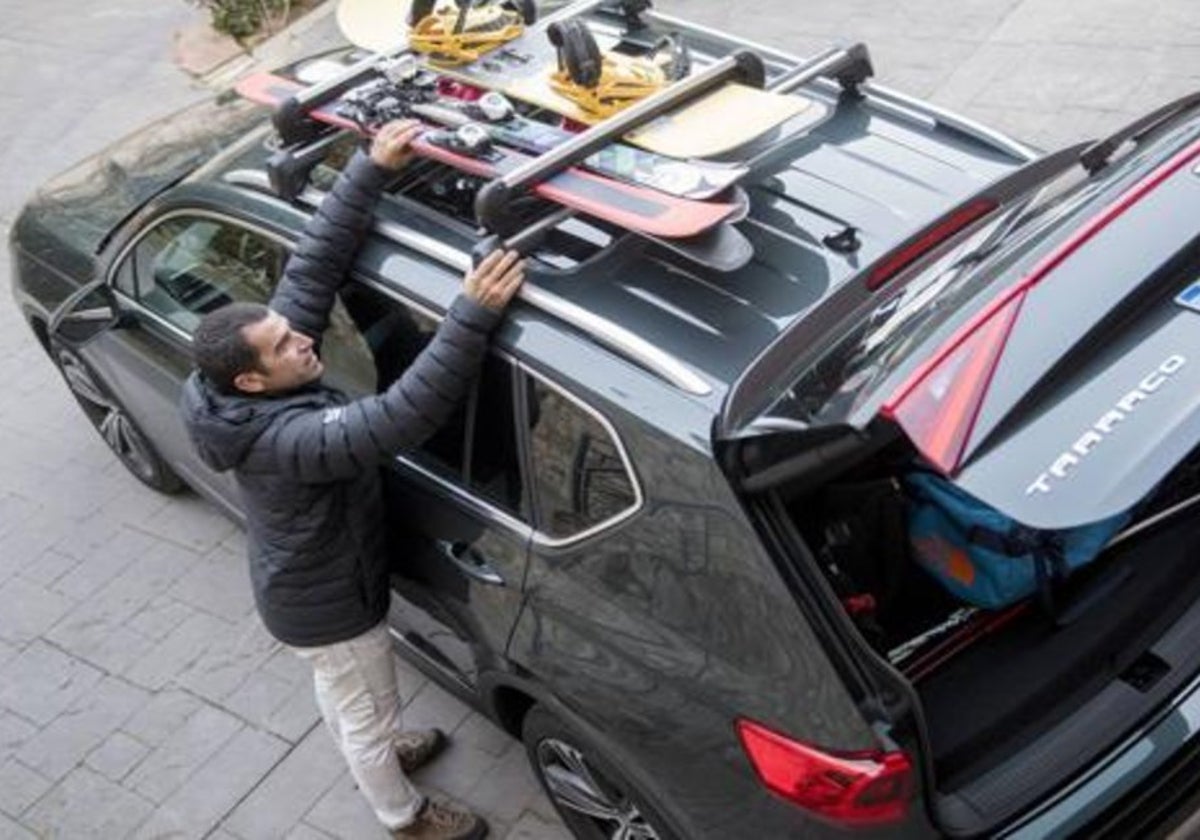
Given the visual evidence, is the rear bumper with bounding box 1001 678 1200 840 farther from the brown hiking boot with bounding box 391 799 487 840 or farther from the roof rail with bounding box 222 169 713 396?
the brown hiking boot with bounding box 391 799 487 840

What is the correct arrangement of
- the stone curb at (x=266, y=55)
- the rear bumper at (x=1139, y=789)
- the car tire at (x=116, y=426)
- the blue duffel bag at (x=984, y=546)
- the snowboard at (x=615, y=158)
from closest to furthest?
1. the rear bumper at (x=1139, y=789)
2. the snowboard at (x=615, y=158)
3. the blue duffel bag at (x=984, y=546)
4. the car tire at (x=116, y=426)
5. the stone curb at (x=266, y=55)

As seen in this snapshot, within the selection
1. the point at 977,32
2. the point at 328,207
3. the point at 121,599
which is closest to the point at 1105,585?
the point at 328,207

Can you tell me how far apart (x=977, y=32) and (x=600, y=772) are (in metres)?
5.87

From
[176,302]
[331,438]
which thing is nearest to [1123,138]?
[331,438]

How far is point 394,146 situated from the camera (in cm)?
326

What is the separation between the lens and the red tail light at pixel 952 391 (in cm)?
217

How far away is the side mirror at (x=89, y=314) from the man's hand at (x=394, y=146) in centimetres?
174

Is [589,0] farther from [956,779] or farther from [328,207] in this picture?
[956,779]

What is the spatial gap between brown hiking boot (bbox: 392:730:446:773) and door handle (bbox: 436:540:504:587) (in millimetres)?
978

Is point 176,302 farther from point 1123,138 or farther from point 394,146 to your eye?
point 1123,138

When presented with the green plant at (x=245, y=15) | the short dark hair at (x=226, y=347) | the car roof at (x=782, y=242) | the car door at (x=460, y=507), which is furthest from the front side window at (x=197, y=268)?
the green plant at (x=245, y=15)

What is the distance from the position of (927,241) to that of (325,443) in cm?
148

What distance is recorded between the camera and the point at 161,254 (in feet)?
14.6

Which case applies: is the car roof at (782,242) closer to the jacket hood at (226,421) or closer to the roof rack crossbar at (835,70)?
the roof rack crossbar at (835,70)
